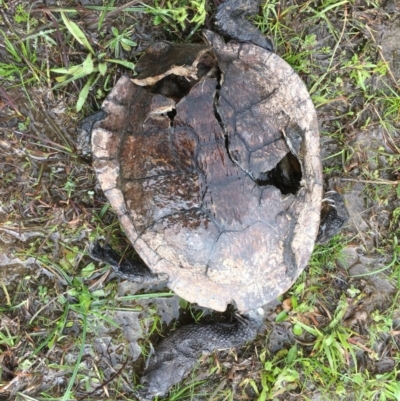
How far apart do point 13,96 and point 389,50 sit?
239cm

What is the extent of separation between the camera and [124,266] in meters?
2.84

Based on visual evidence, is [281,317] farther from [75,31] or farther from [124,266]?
[75,31]

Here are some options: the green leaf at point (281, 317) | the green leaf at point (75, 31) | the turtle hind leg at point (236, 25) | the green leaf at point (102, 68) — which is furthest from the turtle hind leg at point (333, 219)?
the green leaf at point (75, 31)

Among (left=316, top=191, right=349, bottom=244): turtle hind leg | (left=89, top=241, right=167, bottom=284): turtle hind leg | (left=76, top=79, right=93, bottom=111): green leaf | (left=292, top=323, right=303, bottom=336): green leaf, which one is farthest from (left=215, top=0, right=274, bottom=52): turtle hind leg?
(left=292, top=323, right=303, bottom=336): green leaf

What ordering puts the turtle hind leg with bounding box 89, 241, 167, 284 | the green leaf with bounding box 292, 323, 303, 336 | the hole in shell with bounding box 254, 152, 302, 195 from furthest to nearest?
the green leaf with bounding box 292, 323, 303, 336
the turtle hind leg with bounding box 89, 241, 167, 284
the hole in shell with bounding box 254, 152, 302, 195

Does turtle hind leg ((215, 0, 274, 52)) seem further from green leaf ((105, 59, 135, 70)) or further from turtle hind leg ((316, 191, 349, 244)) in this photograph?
turtle hind leg ((316, 191, 349, 244))

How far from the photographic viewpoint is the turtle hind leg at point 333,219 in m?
2.93

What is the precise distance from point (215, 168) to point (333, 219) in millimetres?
1021

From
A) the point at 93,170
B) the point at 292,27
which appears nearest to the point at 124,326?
the point at 93,170

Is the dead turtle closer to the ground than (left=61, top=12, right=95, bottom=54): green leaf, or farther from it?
closer to the ground

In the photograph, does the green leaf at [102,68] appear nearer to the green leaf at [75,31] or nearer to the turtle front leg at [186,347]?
the green leaf at [75,31]

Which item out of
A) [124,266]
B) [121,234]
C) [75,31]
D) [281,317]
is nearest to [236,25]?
[75,31]

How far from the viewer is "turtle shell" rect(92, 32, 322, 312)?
2332 millimetres

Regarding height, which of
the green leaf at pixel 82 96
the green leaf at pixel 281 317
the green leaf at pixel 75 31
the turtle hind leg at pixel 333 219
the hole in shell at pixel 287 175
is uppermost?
the green leaf at pixel 75 31
